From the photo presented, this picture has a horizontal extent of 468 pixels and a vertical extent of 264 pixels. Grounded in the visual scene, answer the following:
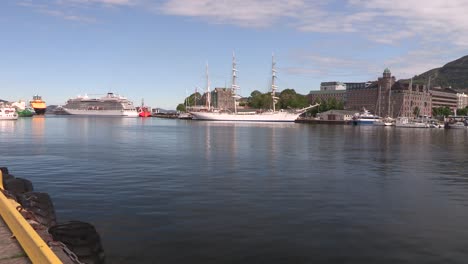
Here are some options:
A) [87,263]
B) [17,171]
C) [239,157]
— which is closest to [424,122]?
[239,157]

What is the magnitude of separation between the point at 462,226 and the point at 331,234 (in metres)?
5.16


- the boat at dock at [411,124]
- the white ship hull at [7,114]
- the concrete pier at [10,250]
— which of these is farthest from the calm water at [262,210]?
the boat at dock at [411,124]

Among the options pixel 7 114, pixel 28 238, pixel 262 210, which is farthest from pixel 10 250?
pixel 7 114

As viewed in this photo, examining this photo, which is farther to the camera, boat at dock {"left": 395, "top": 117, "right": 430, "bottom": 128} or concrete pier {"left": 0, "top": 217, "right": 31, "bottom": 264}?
boat at dock {"left": 395, "top": 117, "right": 430, "bottom": 128}

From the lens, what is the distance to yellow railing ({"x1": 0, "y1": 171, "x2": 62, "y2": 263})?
7.13 metres

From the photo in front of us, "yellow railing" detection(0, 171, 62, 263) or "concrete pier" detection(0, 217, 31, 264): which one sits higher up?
"yellow railing" detection(0, 171, 62, 263)

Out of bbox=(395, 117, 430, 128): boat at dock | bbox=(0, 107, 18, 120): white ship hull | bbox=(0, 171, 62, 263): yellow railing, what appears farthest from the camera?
bbox=(395, 117, 430, 128): boat at dock

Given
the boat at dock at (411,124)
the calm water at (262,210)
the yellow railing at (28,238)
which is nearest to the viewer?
the yellow railing at (28,238)

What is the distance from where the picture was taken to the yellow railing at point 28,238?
713cm

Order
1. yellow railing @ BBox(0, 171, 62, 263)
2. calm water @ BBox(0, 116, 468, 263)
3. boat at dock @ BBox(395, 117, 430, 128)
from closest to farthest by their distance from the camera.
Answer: yellow railing @ BBox(0, 171, 62, 263), calm water @ BBox(0, 116, 468, 263), boat at dock @ BBox(395, 117, 430, 128)

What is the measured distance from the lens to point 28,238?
8.02 meters

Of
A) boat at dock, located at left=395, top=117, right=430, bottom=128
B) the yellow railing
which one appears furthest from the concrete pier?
boat at dock, located at left=395, top=117, right=430, bottom=128

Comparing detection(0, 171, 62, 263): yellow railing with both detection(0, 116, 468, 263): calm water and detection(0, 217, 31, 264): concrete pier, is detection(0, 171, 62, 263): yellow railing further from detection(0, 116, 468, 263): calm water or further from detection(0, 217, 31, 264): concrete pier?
detection(0, 116, 468, 263): calm water

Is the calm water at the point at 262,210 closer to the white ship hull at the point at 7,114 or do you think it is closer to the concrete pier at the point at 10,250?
the concrete pier at the point at 10,250
